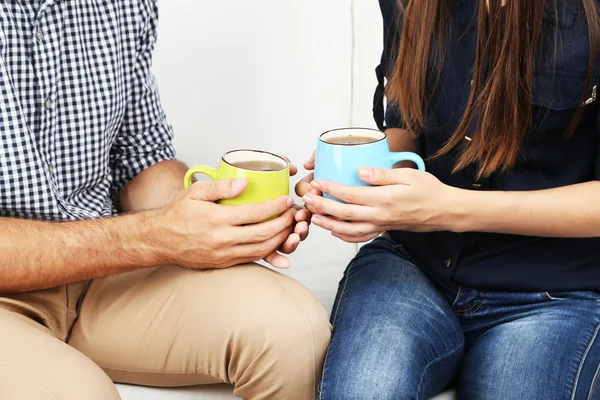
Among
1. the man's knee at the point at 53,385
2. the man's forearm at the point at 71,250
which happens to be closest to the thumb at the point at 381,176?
the man's forearm at the point at 71,250

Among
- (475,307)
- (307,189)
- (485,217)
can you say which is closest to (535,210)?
(485,217)

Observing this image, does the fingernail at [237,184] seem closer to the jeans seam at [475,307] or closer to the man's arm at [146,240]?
the man's arm at [146,240]

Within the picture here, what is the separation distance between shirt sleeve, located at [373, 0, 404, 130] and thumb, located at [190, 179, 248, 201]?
0.41m

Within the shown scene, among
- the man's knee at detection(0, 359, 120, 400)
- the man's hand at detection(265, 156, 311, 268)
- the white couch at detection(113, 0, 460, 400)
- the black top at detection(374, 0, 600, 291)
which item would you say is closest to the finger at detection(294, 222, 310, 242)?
the man's hand at detection(265, 156, 311, 268)

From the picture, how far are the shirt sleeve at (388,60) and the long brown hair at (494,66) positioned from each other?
81 mm

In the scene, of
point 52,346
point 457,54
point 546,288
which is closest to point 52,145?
point 52,346

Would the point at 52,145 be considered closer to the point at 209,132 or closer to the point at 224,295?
the point at 224,295

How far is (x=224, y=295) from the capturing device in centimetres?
125

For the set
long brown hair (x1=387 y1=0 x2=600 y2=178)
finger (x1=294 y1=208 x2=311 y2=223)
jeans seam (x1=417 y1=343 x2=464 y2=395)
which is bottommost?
jeans seam (x1=417 y1=343 x2=464 y2=395)

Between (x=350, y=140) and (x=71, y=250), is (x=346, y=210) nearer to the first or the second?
(x=350, y=140)

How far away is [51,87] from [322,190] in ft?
1.68

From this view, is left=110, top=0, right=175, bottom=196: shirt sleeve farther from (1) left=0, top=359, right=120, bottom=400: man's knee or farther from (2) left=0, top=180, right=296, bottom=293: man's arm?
(1) left=0, top=359, right=120, bottom=400: man's knee

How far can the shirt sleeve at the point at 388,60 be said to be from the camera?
4.69 feet

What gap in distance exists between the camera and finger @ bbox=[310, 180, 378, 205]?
45.3 inches
